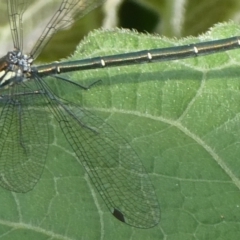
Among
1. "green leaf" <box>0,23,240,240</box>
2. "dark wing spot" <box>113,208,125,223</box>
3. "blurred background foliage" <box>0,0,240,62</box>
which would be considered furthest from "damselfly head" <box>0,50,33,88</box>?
"dark wing spot" <box>113,208,125,223</box>

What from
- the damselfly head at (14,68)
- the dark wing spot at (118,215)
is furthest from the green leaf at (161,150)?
the damselfly head at (14,68)

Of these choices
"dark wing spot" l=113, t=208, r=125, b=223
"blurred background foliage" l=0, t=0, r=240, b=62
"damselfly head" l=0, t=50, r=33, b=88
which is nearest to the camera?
"dark wing spot" l=113, t=208, r=125, b=223

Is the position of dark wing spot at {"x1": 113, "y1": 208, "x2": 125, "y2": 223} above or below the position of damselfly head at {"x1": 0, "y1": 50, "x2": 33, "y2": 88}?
below

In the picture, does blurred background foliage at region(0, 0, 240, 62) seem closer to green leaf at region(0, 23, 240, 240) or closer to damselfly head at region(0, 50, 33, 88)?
damselfly head at region(0, 50, 33, 88)

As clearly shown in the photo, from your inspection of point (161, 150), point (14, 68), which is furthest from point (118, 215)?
point (14, 68)

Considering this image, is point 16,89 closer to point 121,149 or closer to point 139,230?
point 121,149

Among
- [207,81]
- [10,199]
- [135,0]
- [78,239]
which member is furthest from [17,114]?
[135,0]

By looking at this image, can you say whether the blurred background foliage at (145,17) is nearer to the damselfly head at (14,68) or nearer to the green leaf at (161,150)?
the damselfly head at (14,68)
